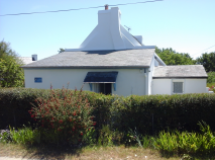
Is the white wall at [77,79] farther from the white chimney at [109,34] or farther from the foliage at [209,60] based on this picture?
the foliage at [209,60]

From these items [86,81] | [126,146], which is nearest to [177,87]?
[86,81]

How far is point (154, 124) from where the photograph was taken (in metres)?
6.61

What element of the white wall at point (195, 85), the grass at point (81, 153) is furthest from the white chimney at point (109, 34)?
the grass at point (81, 153)

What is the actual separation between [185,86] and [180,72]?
138cm

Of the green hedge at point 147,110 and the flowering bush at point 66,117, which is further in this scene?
the green hedge at point 147,110

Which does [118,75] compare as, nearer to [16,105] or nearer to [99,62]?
[99,62]

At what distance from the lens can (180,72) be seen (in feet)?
50.9

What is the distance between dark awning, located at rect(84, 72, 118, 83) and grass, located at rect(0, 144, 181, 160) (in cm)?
681

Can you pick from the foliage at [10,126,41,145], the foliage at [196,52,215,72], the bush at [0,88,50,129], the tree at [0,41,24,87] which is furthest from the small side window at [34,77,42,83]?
the foliage at [196,52,215,72]

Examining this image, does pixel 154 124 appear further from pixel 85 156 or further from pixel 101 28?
pixel 101 28

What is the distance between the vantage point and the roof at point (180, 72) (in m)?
14.6

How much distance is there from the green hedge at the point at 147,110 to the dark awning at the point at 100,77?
5.46 metres

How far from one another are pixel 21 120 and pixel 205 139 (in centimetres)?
639

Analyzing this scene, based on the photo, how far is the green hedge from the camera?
623cm
